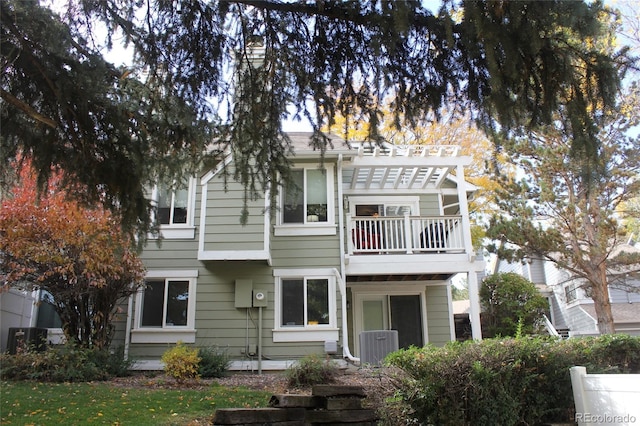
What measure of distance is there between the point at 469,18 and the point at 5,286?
892cm

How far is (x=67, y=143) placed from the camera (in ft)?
18.1

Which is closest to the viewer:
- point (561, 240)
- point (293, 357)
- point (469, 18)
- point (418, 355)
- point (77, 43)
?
point (469, 18)

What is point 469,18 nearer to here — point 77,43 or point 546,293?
point 77,43

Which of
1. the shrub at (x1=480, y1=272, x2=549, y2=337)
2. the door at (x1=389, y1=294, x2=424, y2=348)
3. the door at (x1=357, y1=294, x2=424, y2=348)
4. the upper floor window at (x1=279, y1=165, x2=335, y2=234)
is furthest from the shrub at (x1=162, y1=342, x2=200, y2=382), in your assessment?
the shrub at (x1=480, y1=272, x2=549, y2=337)

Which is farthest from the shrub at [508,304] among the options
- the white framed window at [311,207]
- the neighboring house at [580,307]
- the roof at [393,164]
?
the white framed window at [311,207]

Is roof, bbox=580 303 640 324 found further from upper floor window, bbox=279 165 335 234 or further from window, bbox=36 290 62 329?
window, bbox=36 290 62 329


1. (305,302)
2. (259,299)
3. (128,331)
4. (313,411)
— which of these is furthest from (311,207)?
(313,411)

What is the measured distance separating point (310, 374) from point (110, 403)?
280 centimetres

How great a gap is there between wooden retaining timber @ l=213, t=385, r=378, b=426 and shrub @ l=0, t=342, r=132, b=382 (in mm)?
4022

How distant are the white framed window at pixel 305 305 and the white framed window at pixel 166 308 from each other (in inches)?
77.5

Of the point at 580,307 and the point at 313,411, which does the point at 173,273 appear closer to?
the point at 313,411

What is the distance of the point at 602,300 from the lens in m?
13.6

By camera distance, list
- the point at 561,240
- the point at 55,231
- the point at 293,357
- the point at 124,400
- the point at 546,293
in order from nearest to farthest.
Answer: the point at 124,400
the point at 55,231
the point at 293,357
the point at 561,240
the point at 546,293

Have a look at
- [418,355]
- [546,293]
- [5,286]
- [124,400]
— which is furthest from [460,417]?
[546,293]
